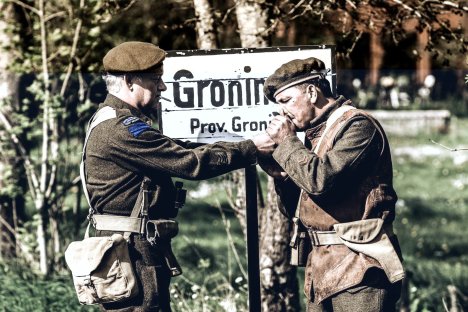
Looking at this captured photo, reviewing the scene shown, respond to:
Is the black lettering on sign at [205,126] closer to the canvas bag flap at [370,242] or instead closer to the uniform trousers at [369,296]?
the canvas bag flap at [370,242]

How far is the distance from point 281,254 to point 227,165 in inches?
61.8

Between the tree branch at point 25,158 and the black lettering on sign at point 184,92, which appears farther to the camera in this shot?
the tree branch at point 25,158

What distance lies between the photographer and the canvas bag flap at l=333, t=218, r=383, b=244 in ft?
20.2

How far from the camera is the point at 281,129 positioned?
20.9ft

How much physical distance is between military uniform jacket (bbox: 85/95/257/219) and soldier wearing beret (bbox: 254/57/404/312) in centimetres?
30

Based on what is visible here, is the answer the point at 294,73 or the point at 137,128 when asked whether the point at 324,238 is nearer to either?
the point at 294,73

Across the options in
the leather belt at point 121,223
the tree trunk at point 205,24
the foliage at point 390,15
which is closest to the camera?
the leather belt at point 121,223

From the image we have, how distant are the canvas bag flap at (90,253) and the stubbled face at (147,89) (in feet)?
2.48

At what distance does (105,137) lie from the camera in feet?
20.7

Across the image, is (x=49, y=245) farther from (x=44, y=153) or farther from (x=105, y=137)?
(x=105, y=137)

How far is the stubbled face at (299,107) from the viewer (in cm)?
634

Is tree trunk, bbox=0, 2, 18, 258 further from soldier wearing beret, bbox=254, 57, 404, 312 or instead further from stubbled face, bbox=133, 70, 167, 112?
soldier wearing beret, bbox=254, 57, 404, 312

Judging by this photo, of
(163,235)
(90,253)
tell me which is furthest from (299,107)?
(90,253)

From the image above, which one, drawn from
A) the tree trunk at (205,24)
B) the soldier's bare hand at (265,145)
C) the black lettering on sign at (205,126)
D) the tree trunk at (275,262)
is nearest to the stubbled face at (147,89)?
the black lettering on sign at (205,126)
